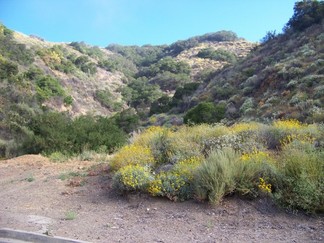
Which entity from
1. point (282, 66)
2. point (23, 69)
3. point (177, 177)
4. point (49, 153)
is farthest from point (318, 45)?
point (23, 69)

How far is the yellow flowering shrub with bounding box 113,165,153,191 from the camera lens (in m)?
7.76

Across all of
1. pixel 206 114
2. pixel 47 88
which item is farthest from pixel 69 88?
pixel 206 114

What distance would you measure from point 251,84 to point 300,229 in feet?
82.4

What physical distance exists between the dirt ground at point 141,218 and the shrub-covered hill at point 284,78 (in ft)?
27.4

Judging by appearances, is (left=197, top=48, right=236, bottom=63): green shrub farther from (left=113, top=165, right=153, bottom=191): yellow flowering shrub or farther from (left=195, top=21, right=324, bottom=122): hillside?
(left=113, top=165, right=153, bottom=191): yellow flowering shrub

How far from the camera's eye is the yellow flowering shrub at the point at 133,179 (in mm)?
7760

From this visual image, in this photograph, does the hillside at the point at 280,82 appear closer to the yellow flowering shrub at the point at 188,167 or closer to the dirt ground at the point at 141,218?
the yellow flowering shrub at the point at 188,167

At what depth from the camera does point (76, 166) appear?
12328 mm

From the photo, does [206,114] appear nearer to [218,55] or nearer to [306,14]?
[306,14]

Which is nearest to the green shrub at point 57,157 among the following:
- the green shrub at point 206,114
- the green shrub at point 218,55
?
the green shrub at point 206,114

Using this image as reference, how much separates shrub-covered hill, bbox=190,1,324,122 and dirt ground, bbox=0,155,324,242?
835 centimetres

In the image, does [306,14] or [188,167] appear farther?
[306,14]

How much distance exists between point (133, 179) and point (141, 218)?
1332mm

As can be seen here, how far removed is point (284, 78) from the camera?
26188 mm
